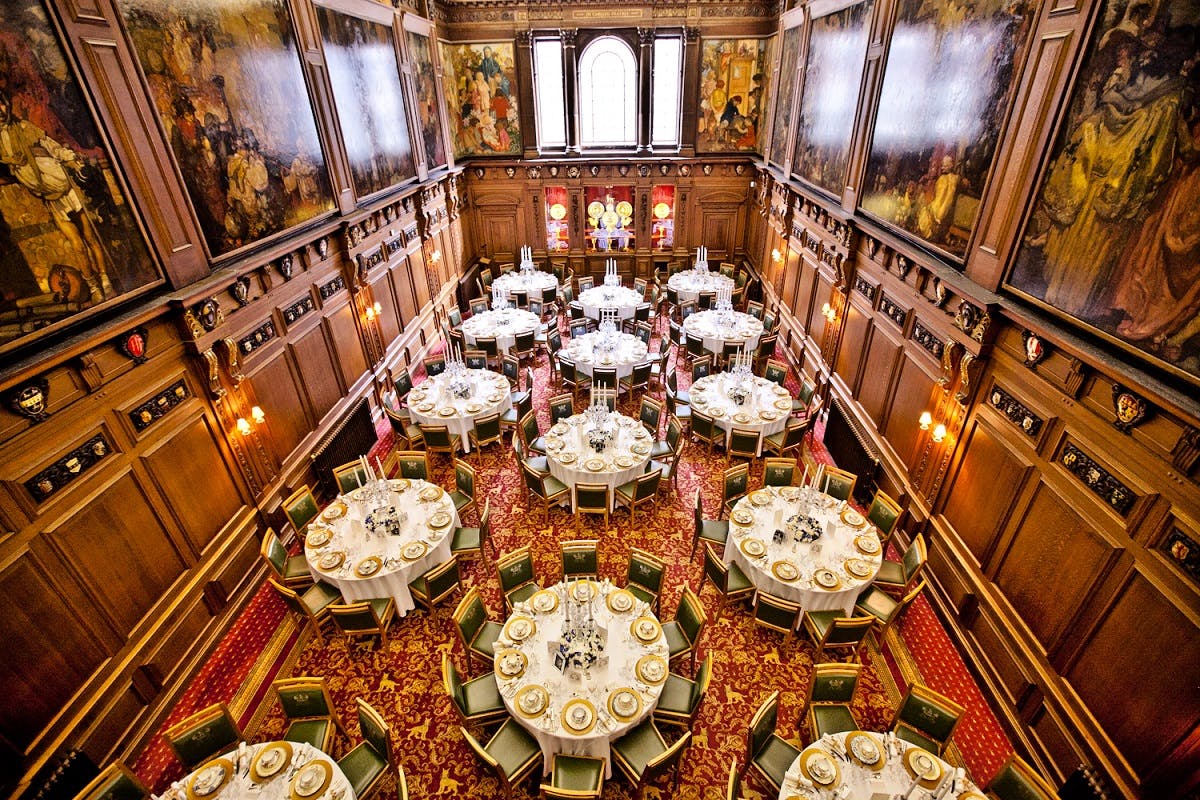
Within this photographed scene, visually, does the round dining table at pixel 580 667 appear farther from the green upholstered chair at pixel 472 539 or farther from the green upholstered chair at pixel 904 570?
the green upholstered chair at pixel 904 570

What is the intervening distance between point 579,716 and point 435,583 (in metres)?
2.50

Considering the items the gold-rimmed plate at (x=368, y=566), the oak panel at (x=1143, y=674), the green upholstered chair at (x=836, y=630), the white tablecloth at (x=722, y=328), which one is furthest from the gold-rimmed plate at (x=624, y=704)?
A: the white tablecloth at (x=722, y=328)

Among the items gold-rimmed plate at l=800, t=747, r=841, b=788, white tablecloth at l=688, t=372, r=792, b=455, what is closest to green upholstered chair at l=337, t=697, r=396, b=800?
gold-rimmed plate at l=800, t=747, r=841, b=788

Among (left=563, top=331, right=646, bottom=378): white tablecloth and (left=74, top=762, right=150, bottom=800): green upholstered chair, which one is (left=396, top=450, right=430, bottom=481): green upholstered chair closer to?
(left=563, top=331, right=646, bottom=378): white tablecloth

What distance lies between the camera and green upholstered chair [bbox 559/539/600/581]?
6.50 metres

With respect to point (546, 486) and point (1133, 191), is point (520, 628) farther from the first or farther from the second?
point (1133, 191)

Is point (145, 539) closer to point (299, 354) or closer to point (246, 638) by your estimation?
point (246, 638)

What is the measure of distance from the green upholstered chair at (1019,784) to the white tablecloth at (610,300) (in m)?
10.8

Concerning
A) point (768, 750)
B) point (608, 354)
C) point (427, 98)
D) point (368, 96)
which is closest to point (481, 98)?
point (427, 98)

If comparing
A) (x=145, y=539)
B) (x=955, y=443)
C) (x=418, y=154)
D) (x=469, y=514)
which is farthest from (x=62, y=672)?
(x=418, y=154)

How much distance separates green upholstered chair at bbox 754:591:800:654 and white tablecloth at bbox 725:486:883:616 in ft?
0.77

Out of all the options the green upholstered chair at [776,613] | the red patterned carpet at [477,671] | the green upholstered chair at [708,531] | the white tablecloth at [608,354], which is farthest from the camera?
the white tablecloth at [608,354]

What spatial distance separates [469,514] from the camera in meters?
8.34

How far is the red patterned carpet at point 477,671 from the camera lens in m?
5.36
